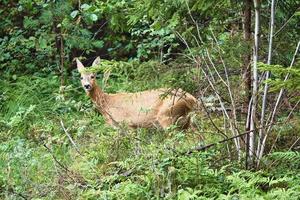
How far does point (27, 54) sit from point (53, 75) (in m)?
1.10

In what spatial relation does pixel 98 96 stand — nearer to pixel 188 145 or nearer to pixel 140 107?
pixel 140 107

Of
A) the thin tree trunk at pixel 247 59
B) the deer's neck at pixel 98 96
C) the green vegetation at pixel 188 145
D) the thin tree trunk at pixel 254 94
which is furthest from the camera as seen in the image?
the deer's neck at pixel 98 96

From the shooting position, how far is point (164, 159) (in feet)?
17.3

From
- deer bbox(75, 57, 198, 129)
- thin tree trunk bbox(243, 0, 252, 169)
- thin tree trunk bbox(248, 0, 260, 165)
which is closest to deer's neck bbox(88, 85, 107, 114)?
deer bbox(75, 57, 198, 129)

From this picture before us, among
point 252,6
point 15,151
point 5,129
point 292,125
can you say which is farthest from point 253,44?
point 5,129

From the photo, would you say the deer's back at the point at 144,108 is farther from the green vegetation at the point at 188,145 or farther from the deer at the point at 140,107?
the green vegetation at the point at 188,145

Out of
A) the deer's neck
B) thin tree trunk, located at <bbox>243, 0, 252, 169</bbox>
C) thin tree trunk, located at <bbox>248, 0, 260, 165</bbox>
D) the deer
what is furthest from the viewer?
the deer's neck

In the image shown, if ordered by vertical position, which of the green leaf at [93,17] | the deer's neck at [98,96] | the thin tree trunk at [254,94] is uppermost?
the thin tree trunk at [254,94]

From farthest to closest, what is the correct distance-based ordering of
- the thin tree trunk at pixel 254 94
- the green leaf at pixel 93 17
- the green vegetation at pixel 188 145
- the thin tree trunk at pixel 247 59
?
the green leaf at pixel 93 17 → the thin tree trunk at pixel 247 59 → the thin tree trunk at pixel 254 94 → the green vegetation at pixel 188 145

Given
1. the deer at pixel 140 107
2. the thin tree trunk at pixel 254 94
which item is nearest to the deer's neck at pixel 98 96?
the deer at pixel 140 107

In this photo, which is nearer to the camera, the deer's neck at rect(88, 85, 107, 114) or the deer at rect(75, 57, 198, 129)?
the deer at rect(75, 57, 198, 129)

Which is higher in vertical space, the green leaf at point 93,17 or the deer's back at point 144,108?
the green leaf at point 93,17

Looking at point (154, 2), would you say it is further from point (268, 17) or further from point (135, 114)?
point (135, 114)

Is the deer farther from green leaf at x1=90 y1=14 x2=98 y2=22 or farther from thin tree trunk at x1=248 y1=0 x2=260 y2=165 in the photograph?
thin tree trunk at x1=248 y1=0 x2=260 y2=165
